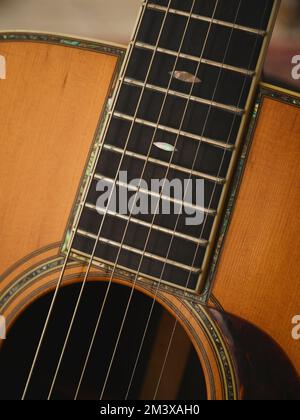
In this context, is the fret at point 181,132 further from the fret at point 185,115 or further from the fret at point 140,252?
the fret at point 140,252

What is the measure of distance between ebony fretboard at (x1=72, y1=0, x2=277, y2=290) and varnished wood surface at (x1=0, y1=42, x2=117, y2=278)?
63 millimetres

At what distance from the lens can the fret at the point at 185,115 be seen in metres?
0.84

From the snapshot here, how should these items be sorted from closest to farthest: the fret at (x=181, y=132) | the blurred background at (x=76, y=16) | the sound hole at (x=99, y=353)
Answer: the fret at (x=181, y=132) < the sound hole at (x=99, y=353) < the blurred background at (x=76, y=16)

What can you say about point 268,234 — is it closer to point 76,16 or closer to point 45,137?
point 45,137

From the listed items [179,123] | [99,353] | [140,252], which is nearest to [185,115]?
[179,123]

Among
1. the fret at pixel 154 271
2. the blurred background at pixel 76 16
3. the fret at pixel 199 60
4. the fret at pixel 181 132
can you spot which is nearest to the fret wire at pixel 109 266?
the fret at pixel 154 271

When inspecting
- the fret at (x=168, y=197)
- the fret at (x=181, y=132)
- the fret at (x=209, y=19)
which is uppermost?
the fret at (x=209, y=19)

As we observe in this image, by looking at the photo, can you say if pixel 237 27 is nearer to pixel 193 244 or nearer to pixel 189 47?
pixel 189 47

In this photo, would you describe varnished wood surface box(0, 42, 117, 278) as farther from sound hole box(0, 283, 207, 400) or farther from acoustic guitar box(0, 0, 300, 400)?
sound hole box(0, 283, 207, 400)

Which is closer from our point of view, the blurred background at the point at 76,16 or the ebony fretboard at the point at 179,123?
the ebony fretboard at the point at 179,123

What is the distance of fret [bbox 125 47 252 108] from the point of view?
2.77ft

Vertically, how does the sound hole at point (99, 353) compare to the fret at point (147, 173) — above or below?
below

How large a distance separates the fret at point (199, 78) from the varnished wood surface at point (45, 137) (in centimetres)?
7

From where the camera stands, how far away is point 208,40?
853 millimetres
